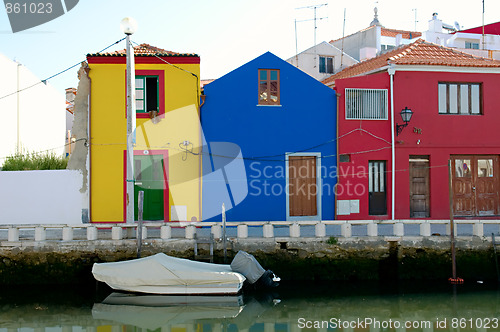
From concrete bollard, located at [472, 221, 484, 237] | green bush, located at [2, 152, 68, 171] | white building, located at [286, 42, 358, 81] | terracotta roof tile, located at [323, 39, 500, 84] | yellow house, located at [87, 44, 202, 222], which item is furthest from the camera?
white building, located at [286, 42, 358, 81]

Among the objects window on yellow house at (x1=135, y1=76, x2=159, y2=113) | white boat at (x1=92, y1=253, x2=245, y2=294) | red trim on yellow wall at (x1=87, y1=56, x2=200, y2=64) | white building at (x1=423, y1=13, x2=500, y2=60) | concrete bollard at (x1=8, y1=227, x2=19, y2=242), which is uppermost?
white building at (x1=423, y1=13, x2=500, y2=60)

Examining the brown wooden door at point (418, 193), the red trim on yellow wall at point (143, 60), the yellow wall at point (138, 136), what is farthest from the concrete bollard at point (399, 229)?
the red trim on yellow wall at point (143, 60)

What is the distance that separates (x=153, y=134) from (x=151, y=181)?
1.57 metres

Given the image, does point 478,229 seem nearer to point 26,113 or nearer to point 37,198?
point 37,198

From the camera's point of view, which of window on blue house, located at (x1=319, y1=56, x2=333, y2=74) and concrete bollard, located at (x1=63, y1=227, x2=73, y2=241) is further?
window on blue house, located at (x1=319, y1=56, x2=333, y2=74)

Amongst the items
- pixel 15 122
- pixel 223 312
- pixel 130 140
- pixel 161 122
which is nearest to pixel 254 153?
pixel 161 122

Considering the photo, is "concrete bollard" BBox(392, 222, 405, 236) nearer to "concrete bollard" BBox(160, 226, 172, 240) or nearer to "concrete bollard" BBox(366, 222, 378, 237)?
"concrete bollard" BBox(366, 222, 378, 237)

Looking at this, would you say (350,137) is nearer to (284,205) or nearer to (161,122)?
(284,205)

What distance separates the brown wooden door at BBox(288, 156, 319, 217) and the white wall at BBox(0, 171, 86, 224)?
7.05 m

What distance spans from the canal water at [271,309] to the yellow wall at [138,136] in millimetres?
3596

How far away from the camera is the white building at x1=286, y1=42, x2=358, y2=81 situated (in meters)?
29.1

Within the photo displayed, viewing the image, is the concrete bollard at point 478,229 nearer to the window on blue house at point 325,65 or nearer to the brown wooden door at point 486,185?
the brown wooden door at point 486,185

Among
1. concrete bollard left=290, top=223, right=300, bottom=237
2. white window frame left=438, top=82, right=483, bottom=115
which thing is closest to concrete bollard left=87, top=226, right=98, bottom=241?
concrete bollard left=290, top=223, right=300, bottom=237

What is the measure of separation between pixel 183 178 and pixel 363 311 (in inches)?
292
